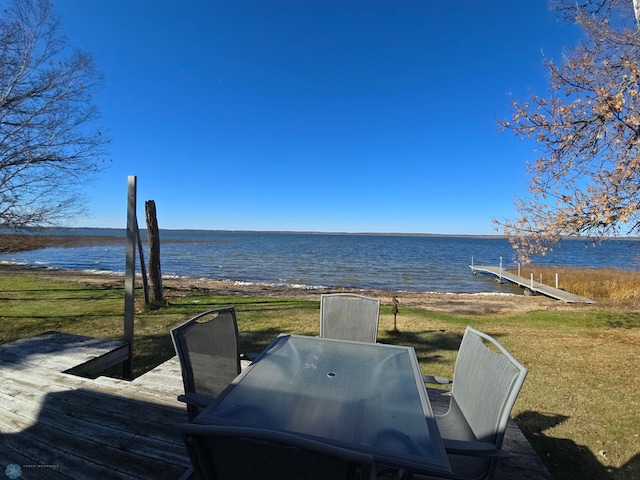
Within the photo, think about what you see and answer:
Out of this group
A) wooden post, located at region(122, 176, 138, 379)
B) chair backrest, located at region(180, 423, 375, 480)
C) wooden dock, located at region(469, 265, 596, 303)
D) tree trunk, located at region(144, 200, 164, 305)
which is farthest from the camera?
wooden dock, located at region(469, 265, 596, 303)

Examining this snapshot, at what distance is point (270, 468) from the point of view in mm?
911

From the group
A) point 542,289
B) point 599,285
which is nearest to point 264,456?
point 542,289

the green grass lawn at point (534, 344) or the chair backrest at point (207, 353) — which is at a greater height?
the chair backrest at point (207, 353)

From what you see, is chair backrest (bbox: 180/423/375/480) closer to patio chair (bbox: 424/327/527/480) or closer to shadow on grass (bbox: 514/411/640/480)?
patio chair (bbox: 424/327/527/480)

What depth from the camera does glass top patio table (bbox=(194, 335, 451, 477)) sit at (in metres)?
1.21

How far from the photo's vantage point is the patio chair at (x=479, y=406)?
136cm

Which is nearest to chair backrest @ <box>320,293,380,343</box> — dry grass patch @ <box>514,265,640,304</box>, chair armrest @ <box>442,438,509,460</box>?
chair armrest @ <box>442,438,509,460</box>

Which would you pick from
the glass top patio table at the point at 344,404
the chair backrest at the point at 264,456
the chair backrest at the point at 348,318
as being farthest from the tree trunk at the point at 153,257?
the chair backrest at the point at 264,456

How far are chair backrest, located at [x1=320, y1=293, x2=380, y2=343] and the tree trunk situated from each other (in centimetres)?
595

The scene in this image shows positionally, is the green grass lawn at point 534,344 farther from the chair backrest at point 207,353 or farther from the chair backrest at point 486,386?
the chair backrest at point 207,353

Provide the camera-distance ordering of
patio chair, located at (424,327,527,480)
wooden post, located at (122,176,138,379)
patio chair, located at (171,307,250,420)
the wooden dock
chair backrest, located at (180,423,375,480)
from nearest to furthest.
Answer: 1. chair backrest, located at (180,423,375,480)
2. patio chair, located at (424,327,527,480)
3. patio chair, located at (171,307,250,420)
4. wooden post, located at (122,176,138,379)
5. the wooden dock

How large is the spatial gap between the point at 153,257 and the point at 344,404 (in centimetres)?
767

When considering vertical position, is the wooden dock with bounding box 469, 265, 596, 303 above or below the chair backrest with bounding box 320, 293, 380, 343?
below

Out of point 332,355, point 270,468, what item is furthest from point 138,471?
point 270,468
